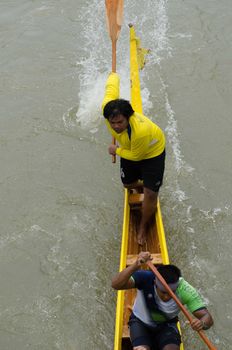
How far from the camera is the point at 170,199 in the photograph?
6348mm

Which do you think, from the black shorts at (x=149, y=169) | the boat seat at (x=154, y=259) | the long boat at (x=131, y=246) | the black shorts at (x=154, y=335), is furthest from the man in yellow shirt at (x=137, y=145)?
the black shorts at (x=154, y=335)

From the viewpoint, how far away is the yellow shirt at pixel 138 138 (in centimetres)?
429

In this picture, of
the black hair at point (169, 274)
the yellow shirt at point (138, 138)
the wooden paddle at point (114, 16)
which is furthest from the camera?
the wooden paddle at point (114, 16)

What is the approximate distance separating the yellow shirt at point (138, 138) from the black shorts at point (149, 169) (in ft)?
0.30

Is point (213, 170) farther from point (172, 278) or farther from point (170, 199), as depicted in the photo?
point (172, 278)

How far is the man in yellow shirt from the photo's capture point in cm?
410

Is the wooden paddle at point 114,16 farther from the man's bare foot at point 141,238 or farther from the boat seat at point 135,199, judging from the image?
the man's bare foot at point 141,238

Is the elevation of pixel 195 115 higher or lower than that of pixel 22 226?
higher

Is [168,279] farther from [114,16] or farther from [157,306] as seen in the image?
[114,16]

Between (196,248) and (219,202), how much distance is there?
996mm

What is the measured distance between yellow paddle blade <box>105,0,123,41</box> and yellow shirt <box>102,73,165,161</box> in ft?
7.83

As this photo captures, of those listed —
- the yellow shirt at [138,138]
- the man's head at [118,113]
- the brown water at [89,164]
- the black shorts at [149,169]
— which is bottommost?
the brown water at [89,164]

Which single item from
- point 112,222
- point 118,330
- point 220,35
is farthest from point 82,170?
point 220,35

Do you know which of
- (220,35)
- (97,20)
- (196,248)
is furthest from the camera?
(97,20)
